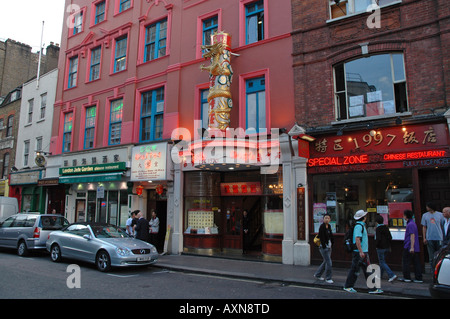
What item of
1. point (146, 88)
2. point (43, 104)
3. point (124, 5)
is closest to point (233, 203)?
point (146, 88)

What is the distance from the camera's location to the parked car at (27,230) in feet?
44.1

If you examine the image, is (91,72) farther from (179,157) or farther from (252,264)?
(252,264)

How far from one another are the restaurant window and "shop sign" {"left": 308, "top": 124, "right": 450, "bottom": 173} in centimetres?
37

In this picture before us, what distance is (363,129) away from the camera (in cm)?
1116

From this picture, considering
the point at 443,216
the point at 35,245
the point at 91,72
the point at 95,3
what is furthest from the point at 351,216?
the point at 95,3

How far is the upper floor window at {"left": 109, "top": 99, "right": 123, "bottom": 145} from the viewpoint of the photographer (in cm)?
1839

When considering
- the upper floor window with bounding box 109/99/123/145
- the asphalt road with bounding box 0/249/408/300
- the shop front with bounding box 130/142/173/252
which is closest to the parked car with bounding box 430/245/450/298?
the asphalt road with bounding box 0/249/408/300

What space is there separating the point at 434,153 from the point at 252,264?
671 cm

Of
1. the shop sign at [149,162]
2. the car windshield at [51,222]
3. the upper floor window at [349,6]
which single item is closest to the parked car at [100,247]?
the car windshield at [51,222]

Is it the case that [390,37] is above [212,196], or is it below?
above

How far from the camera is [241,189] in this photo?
14.4 metres

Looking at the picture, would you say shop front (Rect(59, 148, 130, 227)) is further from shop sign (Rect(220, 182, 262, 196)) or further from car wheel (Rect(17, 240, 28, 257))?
shop sign (Rect(220, 182, 262, 196))

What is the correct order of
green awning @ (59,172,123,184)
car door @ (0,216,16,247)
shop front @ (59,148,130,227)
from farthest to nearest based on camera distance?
1. shop front @ (59,148,130,227)
2. green awning @ (59,172,123,184)
3. car door @ (0,216,16,247)

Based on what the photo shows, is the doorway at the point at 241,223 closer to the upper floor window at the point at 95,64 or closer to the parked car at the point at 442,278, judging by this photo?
the parked car at the point at 442,278
